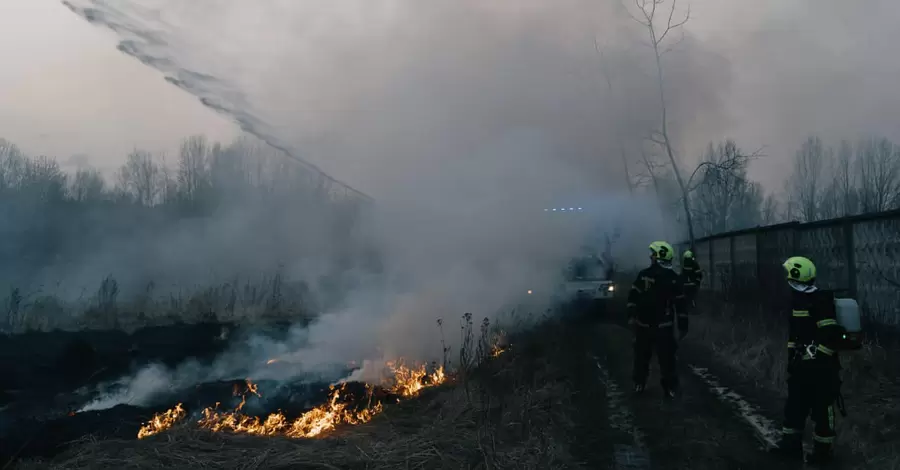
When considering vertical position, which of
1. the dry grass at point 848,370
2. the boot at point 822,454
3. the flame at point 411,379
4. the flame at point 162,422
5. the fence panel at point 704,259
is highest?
the fence panel at point 704,259

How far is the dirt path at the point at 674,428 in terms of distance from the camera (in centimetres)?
570

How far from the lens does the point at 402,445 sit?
5.46 metres

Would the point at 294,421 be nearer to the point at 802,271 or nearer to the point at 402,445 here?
the point at 402,445

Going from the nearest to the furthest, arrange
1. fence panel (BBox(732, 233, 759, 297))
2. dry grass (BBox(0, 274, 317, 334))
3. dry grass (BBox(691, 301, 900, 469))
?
dry grass (BBox(691, 301, 900, 469))
fence panel (BBox(732, 233, 759, 297))
dry grass (BBox(0, 274, 317, 334))

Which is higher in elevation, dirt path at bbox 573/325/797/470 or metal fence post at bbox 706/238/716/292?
metal fence post at bbox 706/238/716/292

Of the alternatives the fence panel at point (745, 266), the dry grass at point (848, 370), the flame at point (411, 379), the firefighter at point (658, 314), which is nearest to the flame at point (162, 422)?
the flame at point (411, 379)

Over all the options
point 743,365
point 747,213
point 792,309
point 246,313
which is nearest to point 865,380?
point 743,365

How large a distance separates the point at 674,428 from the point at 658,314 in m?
1.86

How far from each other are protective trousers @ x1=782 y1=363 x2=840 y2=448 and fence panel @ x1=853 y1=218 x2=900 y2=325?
603cm

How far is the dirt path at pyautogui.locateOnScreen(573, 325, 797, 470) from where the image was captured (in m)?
5.70

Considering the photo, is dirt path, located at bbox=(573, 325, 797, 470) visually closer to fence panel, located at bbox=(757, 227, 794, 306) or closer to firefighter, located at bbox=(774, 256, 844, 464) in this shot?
firefighter, located at bbox=(774, 256, 844, 464)

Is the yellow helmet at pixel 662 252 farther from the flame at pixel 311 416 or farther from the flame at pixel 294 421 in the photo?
the flame at pixel 294 421

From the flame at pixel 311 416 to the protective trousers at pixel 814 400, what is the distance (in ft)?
15.9

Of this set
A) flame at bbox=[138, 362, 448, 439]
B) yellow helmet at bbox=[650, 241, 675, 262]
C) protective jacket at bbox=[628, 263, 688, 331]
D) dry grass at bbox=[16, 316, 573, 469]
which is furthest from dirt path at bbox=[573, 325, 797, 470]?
flame at bbox=[138, 362, 448, 439]
